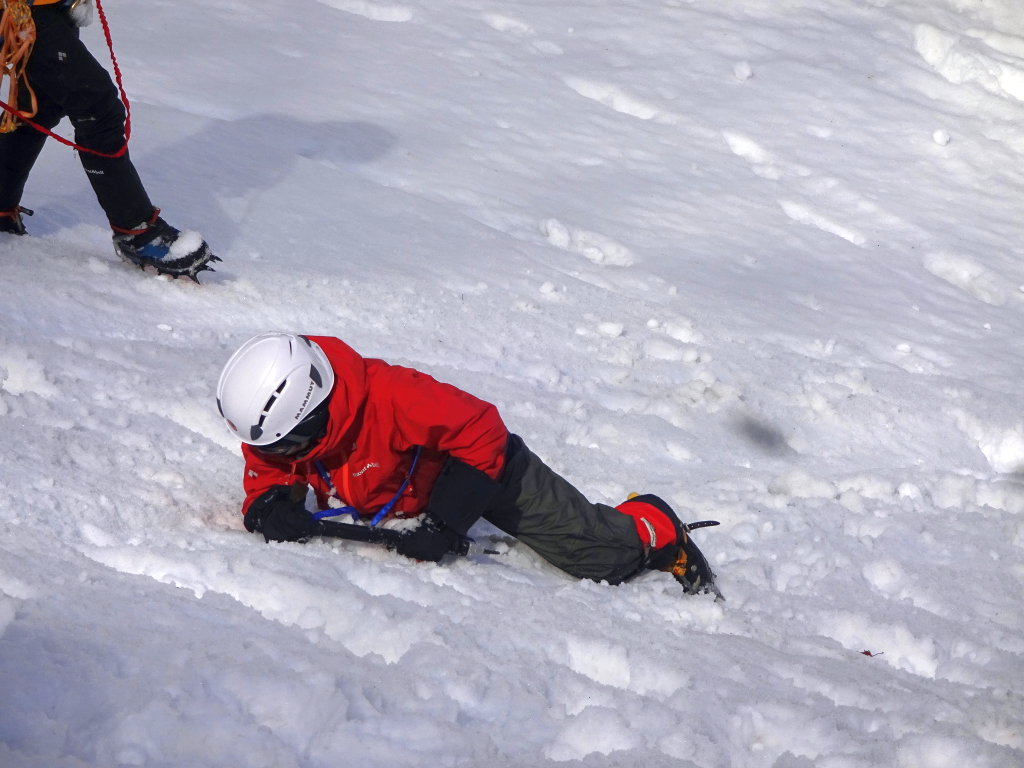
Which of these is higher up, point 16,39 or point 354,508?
point 16,39

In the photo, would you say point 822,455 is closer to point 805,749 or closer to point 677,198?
point 805,749

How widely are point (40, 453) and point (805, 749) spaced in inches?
92.7

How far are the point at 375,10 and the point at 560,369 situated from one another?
217 inches

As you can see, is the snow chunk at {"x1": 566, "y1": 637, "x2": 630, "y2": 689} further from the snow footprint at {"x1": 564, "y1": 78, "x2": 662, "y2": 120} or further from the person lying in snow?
the snow footprint at {"x1": 564, "y1": 78, "x2": 662, "y2": 120}

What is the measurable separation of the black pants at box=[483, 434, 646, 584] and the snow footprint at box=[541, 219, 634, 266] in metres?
2.73

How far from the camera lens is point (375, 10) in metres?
8.36

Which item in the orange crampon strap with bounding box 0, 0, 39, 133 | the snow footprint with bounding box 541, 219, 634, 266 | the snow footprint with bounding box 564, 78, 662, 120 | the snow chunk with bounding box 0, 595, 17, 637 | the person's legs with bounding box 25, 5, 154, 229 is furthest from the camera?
the snow footprint with bounding box 564, 78, 662, 120

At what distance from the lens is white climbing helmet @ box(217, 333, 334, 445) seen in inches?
96.9

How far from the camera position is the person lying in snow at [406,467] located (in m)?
2.51

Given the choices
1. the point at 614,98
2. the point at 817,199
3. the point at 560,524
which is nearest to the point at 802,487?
the point at 560,524

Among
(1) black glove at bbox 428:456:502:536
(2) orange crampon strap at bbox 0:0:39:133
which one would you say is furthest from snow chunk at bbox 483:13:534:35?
(1) black glove at bbox 428:456:502:536

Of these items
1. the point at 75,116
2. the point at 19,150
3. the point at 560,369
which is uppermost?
the point at 75,116

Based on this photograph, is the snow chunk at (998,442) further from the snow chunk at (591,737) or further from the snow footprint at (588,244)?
the snow chunk at (591,737)

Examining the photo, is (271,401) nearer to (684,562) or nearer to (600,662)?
(600,662)
